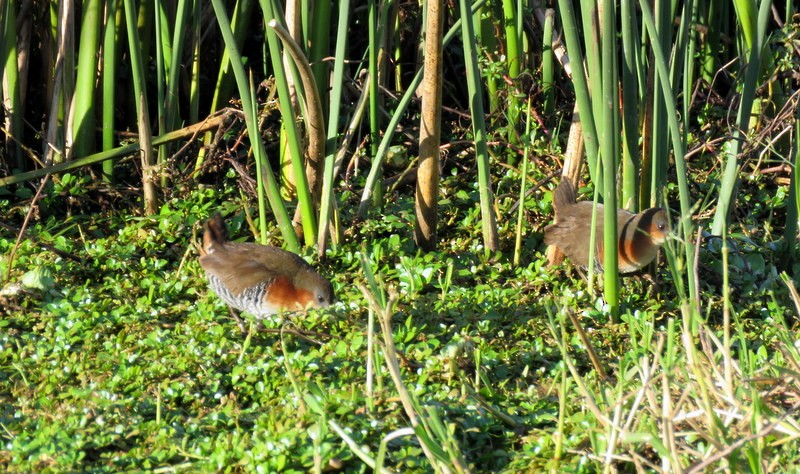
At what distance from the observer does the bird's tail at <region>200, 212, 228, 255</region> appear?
4.45m

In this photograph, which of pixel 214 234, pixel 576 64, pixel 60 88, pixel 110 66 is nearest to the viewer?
pixel 576 64

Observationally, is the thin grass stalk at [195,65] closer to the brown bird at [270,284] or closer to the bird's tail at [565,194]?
the brown bird at [270,284]

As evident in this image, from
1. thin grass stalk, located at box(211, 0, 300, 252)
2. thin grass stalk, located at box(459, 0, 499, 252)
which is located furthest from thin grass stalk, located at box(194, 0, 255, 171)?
thin grass stalk, located at box(459, 0, 499, 252)

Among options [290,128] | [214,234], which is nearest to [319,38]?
[290,128]

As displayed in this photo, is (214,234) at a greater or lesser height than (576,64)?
lesser

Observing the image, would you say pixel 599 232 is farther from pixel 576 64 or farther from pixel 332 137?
pixel 332 137

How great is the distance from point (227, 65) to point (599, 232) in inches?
82.1

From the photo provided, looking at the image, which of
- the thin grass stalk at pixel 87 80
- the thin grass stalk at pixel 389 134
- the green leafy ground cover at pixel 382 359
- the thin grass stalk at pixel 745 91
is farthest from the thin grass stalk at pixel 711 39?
the thin grass stalk at pixel 87 80

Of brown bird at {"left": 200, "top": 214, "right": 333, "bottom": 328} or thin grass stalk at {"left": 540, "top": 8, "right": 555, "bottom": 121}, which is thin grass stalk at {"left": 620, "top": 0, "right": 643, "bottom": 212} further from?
brown bird at {"left": 200, "top": 214, "right": 333, "bottom": 328}

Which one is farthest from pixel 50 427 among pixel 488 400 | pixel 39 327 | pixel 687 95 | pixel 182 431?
pixel 687 95

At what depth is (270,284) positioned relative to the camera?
417cm

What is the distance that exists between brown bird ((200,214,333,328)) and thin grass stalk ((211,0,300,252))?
0.29m

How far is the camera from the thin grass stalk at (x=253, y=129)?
13.4 ft

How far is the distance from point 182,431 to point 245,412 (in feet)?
0.72
